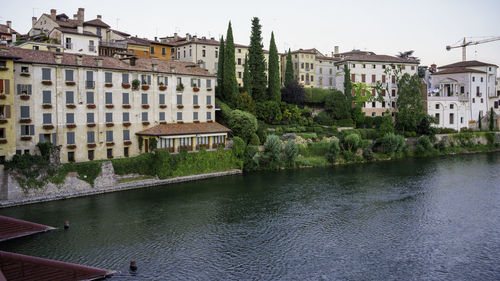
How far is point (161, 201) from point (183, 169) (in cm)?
953

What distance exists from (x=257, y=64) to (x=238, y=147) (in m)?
20.0

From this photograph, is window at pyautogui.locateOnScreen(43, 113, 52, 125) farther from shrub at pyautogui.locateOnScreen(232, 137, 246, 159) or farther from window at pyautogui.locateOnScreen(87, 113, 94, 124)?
shrub at pyautogui.locateOnScreen(232, 137, 246, 159)

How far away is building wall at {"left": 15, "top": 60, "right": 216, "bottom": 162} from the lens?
130 ft

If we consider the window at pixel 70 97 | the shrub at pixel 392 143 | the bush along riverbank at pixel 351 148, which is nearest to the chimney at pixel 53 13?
the window at pixel 70 97

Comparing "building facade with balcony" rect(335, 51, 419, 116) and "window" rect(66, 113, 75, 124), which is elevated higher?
"building facade with balcony" rect(335, 51, 419, 116)

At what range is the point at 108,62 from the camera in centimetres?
4588

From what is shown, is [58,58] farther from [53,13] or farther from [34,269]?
[34,269]

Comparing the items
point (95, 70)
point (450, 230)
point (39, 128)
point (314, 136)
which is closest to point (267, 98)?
point (314, 136)

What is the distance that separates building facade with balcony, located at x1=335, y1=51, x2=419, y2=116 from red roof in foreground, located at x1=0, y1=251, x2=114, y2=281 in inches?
2547

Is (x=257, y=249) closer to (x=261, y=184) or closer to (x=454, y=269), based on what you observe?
(x=454, y=269)

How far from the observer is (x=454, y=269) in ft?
78.4

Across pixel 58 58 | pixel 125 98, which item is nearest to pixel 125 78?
pixel 125 98

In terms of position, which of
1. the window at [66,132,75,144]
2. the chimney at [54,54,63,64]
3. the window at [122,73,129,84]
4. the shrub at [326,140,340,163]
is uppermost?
the chimney at [54,54,63,64]

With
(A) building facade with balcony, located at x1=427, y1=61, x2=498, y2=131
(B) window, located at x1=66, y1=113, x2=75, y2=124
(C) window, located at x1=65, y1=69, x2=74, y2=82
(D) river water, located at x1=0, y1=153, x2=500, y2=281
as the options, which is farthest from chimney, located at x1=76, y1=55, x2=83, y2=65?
(A) building facade with balcony, located at x1=427, y1=61, x2=498, y2=131
